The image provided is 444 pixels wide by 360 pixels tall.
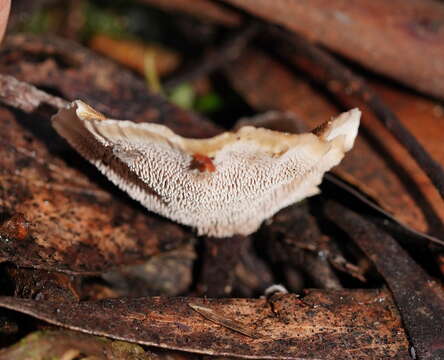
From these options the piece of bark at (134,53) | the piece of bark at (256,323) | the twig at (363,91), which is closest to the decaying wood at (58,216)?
the piece of bark at (256,323)

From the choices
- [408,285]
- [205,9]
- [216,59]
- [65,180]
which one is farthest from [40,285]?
[205,9]

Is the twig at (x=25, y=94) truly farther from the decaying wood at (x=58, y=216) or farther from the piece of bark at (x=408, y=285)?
the piece of bark at (x=408, y=285)

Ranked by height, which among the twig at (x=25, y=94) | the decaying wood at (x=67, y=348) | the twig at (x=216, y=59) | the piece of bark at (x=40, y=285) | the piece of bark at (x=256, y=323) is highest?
the twig at (x=216, y=59)

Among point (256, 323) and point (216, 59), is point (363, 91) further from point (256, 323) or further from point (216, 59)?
point (256, 323)

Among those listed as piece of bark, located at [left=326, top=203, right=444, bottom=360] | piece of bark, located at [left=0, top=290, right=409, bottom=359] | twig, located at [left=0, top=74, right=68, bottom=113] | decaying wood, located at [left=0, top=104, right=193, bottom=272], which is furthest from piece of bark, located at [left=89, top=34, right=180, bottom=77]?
piece of bark, located at [left=0, top=290, right=409, bottom=359]

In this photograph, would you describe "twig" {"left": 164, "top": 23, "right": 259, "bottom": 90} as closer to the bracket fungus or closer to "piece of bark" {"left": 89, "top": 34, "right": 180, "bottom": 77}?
"piece of bark" {"left": 89, "top": 34, "right": 180, "bottom": 77}
